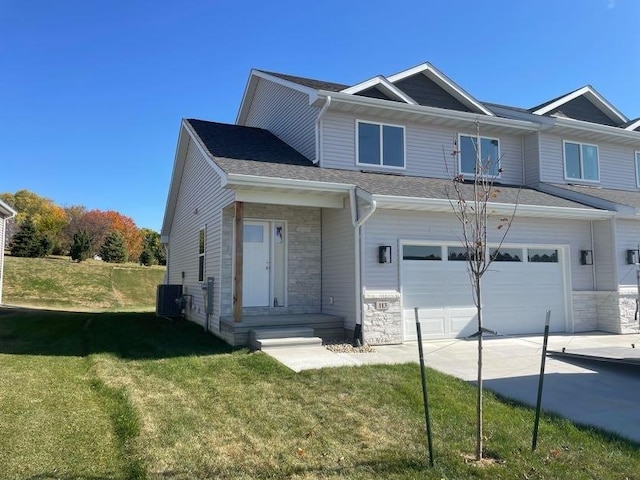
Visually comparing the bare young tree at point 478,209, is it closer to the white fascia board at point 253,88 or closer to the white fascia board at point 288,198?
the white fascia board at point 288,198

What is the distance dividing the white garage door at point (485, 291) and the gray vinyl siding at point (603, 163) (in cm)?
332

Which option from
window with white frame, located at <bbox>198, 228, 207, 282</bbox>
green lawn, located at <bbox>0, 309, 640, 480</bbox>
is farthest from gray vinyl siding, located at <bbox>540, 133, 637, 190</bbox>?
window with white frame, located at <bbox>198, 228, 207, 282</bbox>

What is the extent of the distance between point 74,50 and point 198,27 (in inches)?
182

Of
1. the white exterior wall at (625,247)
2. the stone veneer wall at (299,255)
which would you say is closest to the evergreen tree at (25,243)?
the stone veneer wall at (299,255)

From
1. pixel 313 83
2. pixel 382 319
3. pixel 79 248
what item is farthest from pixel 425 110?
pixel 79 248

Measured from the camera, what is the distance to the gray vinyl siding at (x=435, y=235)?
9.71 meters

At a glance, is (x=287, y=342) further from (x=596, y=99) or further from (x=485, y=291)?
(x=596, y=99)

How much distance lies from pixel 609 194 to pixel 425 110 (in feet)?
20.5

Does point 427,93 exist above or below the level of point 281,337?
above

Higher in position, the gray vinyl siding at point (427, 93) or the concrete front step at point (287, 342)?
the gray vinyl siding at point (427, 93)

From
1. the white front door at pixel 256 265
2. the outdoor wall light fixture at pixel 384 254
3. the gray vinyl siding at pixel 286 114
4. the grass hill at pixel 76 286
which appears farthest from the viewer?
the grass hill at pixel 76 286

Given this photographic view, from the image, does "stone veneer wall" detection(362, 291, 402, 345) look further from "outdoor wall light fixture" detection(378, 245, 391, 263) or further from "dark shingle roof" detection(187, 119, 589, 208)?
"dark shingle roof" detection(187, 119, 589, 208)

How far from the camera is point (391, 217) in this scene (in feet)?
32.8

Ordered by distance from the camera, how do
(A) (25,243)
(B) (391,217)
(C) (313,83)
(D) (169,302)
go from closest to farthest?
1. (B) (391,217)
2. (C) (313,83)
3. (D) (169,302)
4. (A) (25,243)
